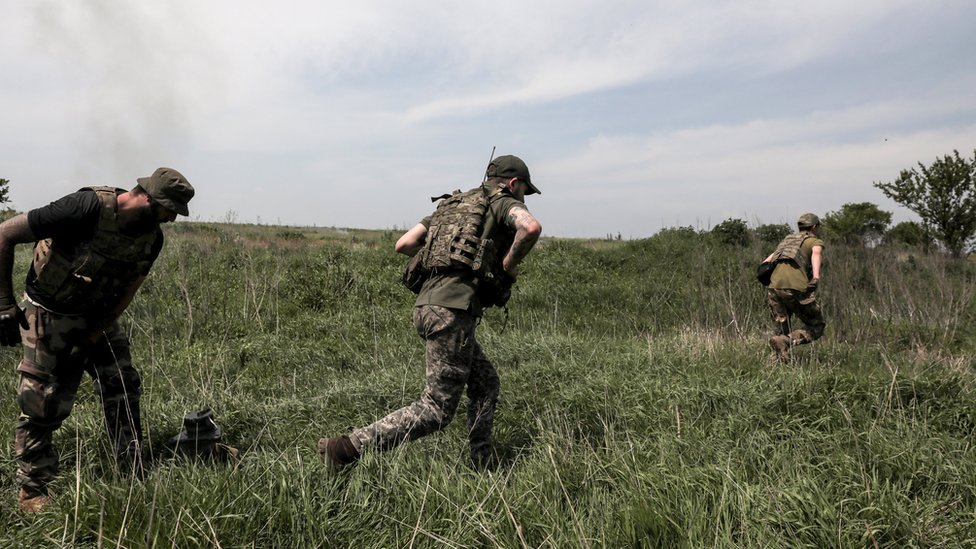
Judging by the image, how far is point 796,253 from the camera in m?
6.60

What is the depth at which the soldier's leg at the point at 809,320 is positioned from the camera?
6426 millimetres

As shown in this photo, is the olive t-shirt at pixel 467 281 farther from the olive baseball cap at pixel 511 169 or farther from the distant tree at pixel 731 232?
the distant tree at pixel 731 232

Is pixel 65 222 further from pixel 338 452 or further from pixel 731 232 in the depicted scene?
pixel 731 232

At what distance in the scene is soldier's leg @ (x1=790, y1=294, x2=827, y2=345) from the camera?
643cm

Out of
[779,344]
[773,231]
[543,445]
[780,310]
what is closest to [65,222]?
[543,445]

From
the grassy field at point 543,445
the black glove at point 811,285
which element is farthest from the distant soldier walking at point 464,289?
the black glove at point 811,285

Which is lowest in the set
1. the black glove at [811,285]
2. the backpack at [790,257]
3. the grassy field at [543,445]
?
the grassy field at [543,445]

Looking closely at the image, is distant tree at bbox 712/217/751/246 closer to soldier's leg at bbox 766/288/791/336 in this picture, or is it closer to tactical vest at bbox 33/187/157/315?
soldier's leg at bbox 766/288/791/336

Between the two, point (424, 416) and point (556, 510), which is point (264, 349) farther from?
point (556, 510)

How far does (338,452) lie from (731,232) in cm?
1718

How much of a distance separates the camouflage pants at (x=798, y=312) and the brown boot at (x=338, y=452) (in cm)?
500

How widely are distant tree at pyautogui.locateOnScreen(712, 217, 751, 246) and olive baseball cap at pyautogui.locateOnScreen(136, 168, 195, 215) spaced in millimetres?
16374

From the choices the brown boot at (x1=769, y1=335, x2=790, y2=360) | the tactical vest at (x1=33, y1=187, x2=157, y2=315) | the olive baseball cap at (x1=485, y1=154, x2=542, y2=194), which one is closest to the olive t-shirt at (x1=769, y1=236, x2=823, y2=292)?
the brown boot at (x1=769, y1=335, x2=790, y2=360)

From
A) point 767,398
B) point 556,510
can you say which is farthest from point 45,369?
point 767,398
